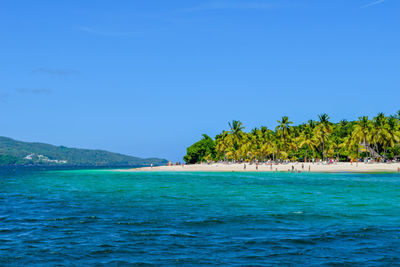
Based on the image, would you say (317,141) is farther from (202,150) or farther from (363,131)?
(202,150)

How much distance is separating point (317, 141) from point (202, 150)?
70.5 m

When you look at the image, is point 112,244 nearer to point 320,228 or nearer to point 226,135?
point 320,228

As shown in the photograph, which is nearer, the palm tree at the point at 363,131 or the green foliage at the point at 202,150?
the palm tree at the point at 363,131

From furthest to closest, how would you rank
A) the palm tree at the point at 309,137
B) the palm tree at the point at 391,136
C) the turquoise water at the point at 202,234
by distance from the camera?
the palm tree at the point at 309,137 < the palm tree at the point at 391,136 < the turquoise water at the point at 202,234

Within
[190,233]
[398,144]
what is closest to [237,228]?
[190,233]

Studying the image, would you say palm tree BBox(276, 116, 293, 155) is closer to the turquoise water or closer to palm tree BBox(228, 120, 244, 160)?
palm tree BBox(228, 120, 244, 160)

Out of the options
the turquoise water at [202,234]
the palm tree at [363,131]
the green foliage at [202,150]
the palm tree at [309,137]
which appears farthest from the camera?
the green foliage at [202,150]

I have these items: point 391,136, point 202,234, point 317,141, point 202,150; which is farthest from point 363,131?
point 202,234

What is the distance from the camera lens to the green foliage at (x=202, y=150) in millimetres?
191000

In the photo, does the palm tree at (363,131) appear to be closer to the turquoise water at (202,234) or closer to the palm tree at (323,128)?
the palm tree at (323,128)

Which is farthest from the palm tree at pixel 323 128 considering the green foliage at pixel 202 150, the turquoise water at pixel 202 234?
the turquoise water at pixel 202 234

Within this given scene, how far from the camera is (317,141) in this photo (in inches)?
5256

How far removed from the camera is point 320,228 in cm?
2241

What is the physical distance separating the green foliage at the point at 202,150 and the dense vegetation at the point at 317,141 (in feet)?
1.46
